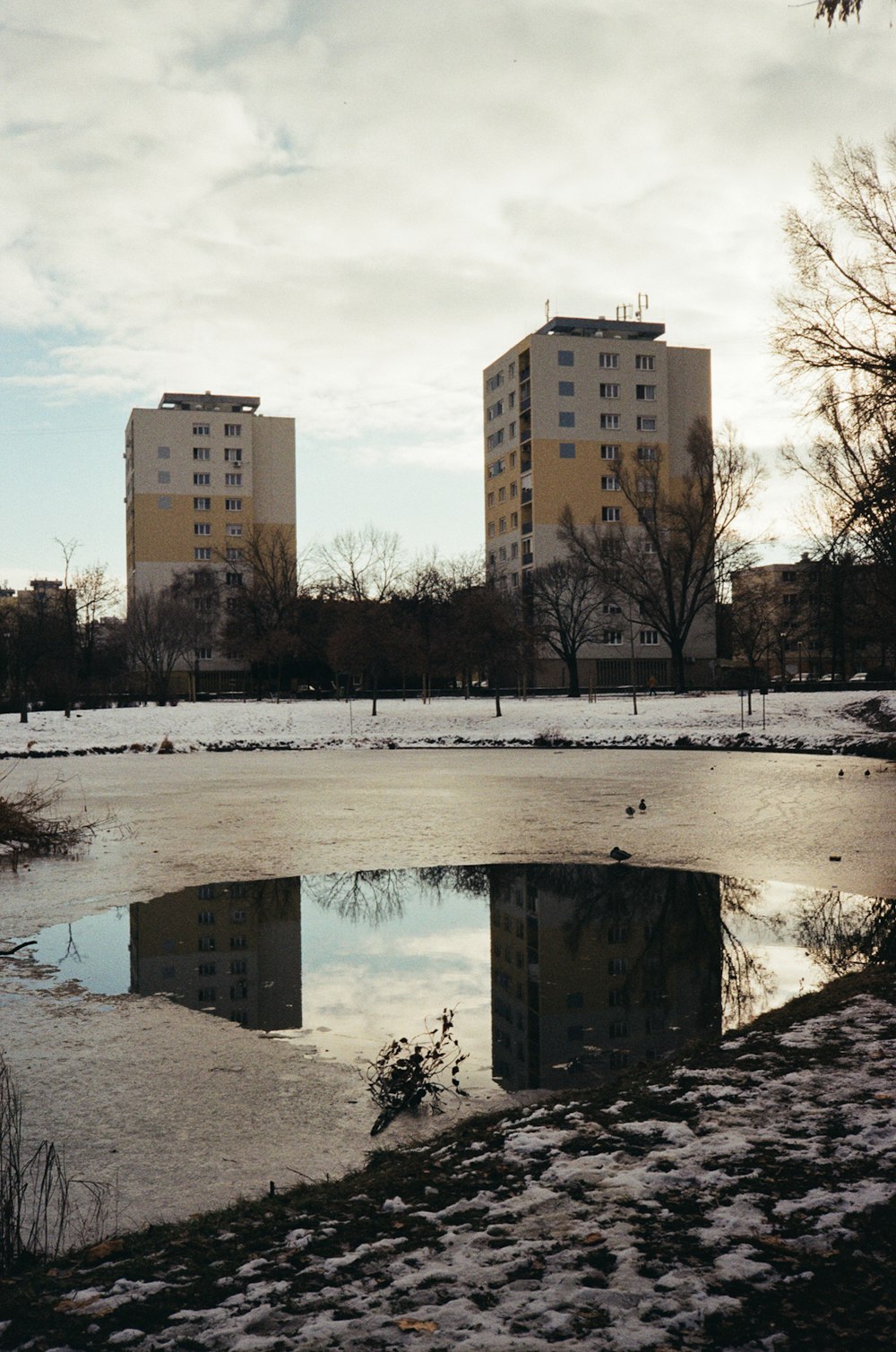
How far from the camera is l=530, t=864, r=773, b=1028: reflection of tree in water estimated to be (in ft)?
26.0

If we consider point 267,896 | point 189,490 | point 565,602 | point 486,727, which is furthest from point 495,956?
point 189,490

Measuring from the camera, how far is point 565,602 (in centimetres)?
7769

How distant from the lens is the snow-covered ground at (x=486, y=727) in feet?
123

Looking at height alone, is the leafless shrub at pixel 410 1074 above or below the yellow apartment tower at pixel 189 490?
below

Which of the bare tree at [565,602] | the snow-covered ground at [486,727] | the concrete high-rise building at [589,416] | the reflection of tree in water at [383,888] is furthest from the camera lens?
the concrete high-rise building at [589,416]

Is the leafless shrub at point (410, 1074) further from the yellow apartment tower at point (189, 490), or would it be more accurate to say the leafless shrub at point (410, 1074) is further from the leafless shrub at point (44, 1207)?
the yellow apartment tower at point (189, 490)

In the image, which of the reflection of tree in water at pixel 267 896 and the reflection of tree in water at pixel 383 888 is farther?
the reflection of tree in water at pixel 383 888

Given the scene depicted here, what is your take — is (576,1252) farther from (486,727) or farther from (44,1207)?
(486,727)

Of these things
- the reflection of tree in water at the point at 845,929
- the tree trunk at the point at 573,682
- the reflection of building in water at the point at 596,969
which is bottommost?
the reflection of building in water at the point at 596,969

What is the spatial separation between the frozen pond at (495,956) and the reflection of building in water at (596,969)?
22 millimetres

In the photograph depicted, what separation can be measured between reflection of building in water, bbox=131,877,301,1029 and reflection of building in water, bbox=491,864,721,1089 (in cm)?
169

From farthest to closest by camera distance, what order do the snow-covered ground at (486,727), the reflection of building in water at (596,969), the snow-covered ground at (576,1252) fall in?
1. the snow-covered ground at (486,727)
2. the reflection of building in water at (596,969)
3. the snow-covered ground at (576,1252)

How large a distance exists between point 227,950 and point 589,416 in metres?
88.5

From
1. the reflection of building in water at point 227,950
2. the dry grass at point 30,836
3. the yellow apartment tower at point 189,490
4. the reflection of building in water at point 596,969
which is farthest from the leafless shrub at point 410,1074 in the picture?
the yellow apartment tower at point 189,490
